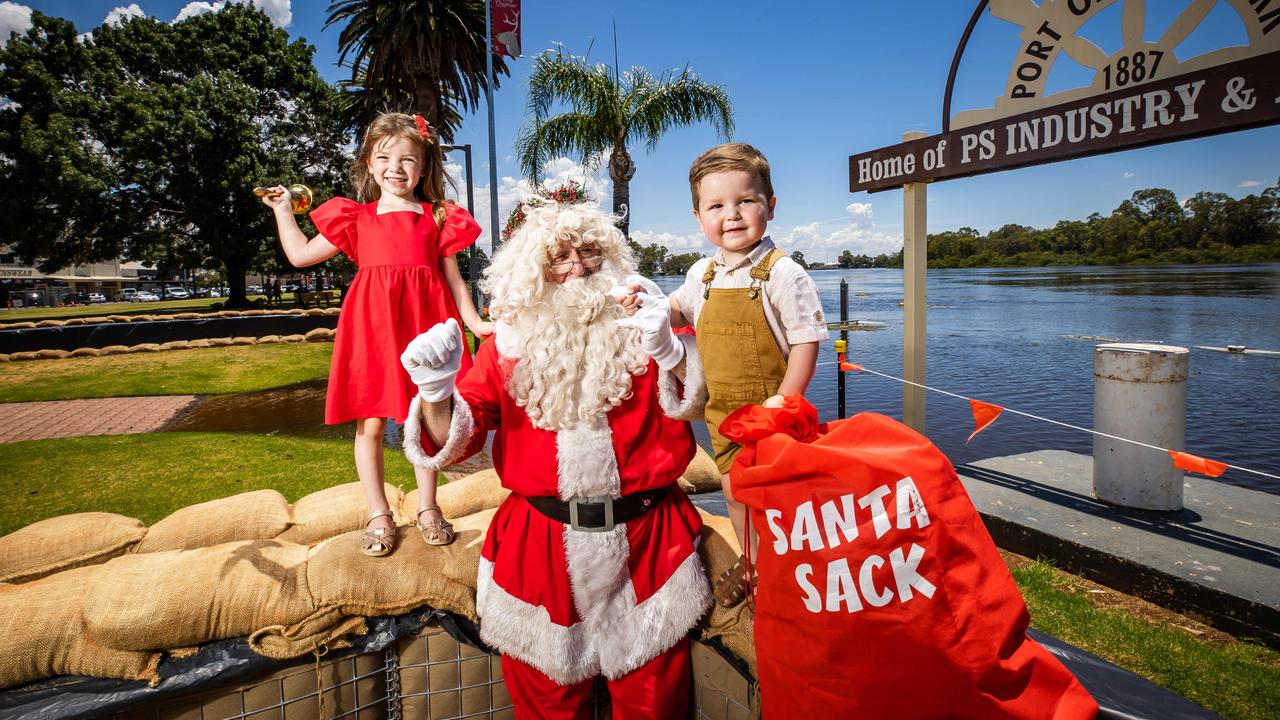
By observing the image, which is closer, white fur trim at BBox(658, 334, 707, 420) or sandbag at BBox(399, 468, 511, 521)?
white fur trim at BBox(658, 334, 707, 420)

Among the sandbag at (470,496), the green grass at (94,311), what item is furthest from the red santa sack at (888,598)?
the green grass at (94,311)

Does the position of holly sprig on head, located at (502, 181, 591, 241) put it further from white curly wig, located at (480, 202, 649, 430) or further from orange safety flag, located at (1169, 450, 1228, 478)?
orange safety flag, located at (1169, 450, 1228, 478)

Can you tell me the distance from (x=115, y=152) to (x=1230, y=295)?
47.4 meters

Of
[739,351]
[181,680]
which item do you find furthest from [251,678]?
[739,351]

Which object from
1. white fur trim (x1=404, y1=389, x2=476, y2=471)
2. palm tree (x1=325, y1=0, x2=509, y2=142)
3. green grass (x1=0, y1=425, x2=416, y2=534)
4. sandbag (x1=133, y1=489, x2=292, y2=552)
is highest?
palm tree (x1=325, y1=0, x2=509, y2=142)

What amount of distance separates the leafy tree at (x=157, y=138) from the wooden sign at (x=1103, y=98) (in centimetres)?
2656

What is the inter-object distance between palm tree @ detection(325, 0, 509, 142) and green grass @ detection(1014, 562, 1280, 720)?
15.9 m

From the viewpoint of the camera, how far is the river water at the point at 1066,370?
8.11 meters

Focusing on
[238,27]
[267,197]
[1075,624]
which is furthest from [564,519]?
[238,27]

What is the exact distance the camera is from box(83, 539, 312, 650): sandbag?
6.09 feet

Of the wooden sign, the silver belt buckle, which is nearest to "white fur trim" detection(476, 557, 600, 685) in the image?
the silver belt buckle

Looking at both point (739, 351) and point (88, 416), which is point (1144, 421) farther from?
point (88, 416)

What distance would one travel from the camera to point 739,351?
2.15 m

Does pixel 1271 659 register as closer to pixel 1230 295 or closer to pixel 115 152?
pixel 1230 295
